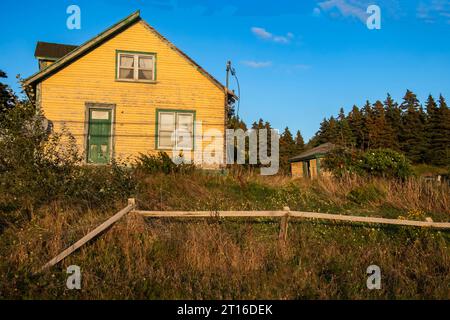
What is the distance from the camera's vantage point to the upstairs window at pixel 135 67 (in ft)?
49.5

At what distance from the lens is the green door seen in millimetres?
14688

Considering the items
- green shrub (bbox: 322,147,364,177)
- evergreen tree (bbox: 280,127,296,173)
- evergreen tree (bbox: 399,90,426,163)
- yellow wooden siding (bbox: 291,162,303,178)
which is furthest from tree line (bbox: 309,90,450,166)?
green shrub (bbox: 322,147,364,177)

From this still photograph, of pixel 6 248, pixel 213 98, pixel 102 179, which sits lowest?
pixel 6 248

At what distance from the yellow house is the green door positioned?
41mm

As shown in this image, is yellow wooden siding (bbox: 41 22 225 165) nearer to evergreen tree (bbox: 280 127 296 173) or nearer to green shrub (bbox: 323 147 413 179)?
green shrub (bbox: 323 147 413 179)

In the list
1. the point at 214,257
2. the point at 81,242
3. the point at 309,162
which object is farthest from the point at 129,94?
the point at 309,162

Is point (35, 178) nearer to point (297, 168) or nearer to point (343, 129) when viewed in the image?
point (297, 168)

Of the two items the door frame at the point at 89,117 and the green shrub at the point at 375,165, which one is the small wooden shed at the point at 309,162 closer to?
the green shrub at the point at 375,165

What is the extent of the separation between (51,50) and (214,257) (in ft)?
62.0

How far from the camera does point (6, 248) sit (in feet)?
18.4
